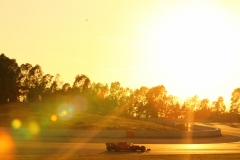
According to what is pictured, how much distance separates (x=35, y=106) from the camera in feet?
321

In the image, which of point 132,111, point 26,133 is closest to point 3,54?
point 26,133

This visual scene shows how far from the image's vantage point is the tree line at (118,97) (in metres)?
133

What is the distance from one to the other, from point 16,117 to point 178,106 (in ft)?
365

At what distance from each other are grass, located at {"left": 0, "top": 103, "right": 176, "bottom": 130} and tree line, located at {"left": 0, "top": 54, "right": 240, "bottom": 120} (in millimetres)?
19801

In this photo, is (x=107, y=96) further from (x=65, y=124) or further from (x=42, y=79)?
(x=65, y=124)

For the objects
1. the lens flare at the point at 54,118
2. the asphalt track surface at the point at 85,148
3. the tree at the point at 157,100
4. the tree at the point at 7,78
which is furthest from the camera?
the tree at the point at 157,100

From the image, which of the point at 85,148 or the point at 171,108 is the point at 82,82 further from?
the point at 85,148

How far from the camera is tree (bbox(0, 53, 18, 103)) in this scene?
333 feet

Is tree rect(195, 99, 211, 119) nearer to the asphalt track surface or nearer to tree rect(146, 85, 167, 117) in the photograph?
tree rect(146, 85, 167, 117)

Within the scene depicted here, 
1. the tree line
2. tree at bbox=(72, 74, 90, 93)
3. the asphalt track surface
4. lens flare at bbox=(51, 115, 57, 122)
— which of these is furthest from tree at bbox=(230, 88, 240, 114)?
the asphalt track surface

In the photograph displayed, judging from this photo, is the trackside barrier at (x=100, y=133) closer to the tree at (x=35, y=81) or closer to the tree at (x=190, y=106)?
the tree at (x=35, y=81)

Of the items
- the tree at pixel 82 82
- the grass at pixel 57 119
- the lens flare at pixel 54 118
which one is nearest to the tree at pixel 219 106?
the tree at pixel 82 82

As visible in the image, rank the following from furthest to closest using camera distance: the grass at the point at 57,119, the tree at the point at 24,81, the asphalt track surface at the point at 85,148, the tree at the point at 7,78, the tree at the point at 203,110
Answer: the tree at the point at 203,110
the tree at the point at 24,81
the tree at the point at 7,78
the grass at the point at 57,119
the asphalt track surface at the point at 85,148

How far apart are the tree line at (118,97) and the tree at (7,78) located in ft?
5.54
